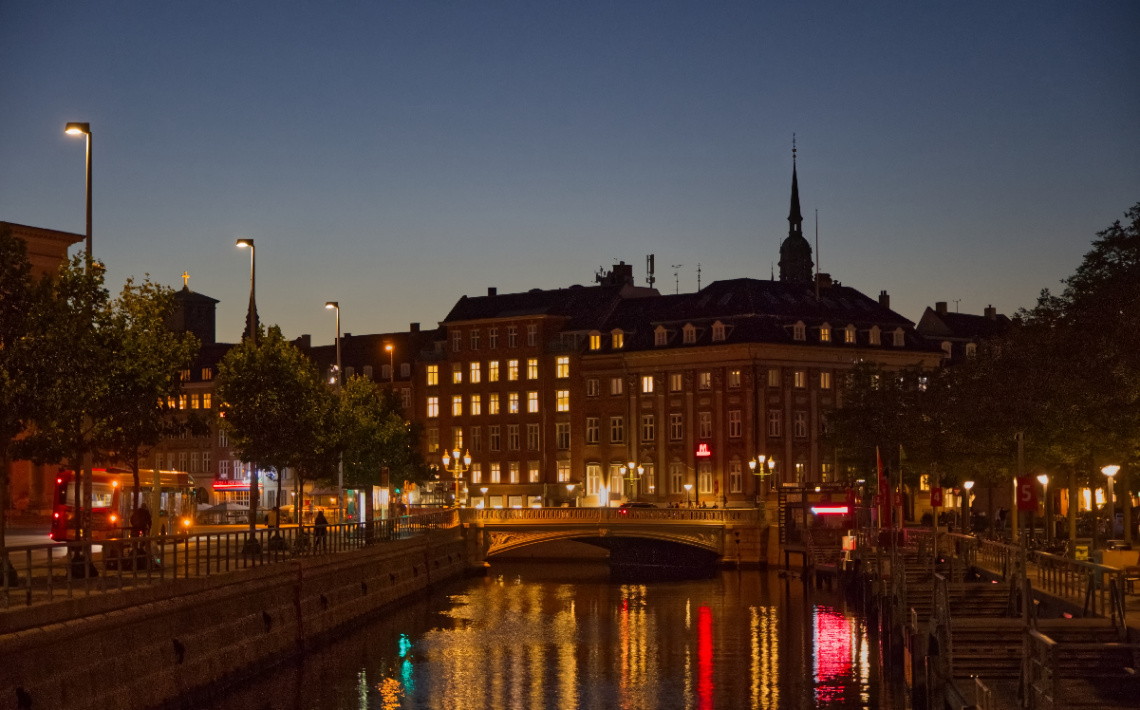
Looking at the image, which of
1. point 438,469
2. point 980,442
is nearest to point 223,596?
point 980,442

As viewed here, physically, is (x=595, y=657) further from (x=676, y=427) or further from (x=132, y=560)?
(x=676, y=427)

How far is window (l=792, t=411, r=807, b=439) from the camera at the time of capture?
11825cm

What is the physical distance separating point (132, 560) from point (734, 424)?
84.7m

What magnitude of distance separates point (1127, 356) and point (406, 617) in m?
32.0

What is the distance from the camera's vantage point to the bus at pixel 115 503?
5841cm

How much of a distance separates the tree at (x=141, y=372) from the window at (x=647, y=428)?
7770 cm

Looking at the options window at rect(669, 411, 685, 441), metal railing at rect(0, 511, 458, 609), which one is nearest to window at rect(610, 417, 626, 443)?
window at rect(669, 411, 685, 441)

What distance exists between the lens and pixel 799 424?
119 metres

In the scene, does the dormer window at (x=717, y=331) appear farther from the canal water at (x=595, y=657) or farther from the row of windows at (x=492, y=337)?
the canal water at (x=595, y=657)

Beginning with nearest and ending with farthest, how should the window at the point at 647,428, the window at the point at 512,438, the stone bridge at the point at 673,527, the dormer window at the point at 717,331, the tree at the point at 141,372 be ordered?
1. the tree at the point at 141,372
2. the stone bridge at the point at 673,527
3. the dormer window at the point at 717,331
4. the window at the point at 647,428
5. the window at the point at 512,438

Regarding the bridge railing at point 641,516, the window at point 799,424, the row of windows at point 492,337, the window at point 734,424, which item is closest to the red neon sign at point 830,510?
the bridge railing at point 641,516

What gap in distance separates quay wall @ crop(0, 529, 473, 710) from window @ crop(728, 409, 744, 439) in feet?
196

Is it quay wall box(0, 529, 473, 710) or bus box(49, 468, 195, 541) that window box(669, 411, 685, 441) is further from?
quay wall box(0, 529, 473, 710)

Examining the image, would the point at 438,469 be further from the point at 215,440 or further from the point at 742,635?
the point at 742,635
